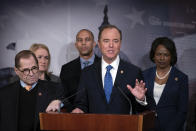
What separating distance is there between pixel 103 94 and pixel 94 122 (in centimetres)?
75

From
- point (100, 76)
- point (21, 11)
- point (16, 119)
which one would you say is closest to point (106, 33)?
point (100, 76)

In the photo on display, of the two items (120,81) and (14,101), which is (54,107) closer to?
(14,101)

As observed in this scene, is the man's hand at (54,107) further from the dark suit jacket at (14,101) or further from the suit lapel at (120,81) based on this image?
the suit lapel at (120,81)

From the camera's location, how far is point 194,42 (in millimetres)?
5672

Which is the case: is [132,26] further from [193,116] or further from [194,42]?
[193,116]

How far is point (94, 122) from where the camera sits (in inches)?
99.6

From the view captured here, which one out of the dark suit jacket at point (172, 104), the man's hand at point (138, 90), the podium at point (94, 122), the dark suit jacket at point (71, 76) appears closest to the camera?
the podium at point (94, 122)

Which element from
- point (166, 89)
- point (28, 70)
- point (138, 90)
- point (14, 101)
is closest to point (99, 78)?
point (138, 90)

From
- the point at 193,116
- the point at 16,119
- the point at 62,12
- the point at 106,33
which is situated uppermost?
the point at 62,12

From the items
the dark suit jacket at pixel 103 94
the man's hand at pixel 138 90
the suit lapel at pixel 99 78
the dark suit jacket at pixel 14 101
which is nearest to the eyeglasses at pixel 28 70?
the dark suit jacket at pixel 14 101

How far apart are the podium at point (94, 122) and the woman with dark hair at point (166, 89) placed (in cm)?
163

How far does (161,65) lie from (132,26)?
4.88ft

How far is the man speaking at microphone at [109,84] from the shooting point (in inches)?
128

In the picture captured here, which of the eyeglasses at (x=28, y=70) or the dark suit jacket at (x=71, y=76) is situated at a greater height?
the eyeglasses at (x=28, y=70)
